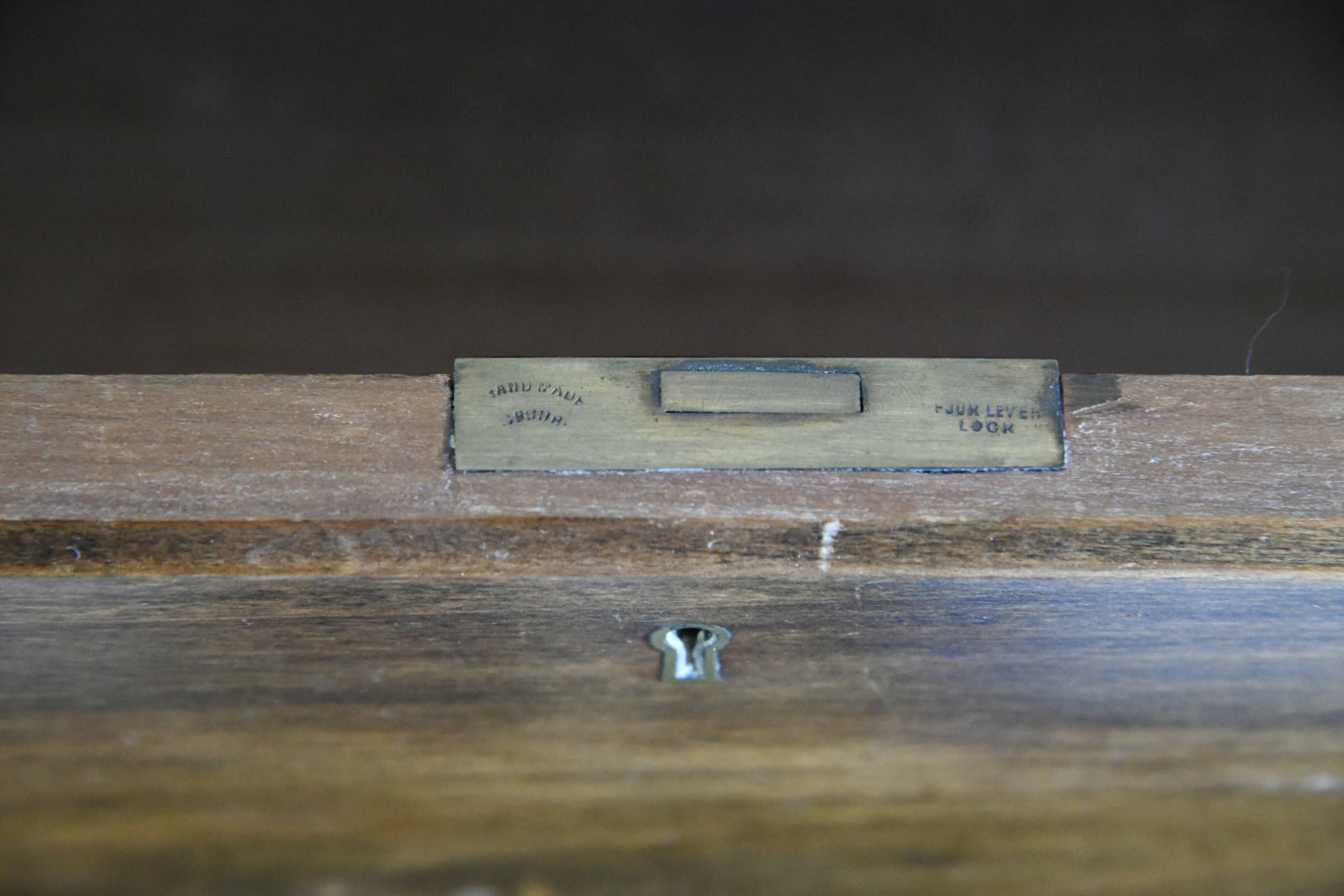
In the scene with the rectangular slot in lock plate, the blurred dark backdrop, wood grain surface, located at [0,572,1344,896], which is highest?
the blurred dark backdrop

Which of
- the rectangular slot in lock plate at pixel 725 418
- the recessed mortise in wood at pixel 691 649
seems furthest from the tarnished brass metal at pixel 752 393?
the recessed mortise in wood at pixel 691 649

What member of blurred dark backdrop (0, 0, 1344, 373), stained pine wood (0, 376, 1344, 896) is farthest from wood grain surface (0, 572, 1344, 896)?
blurred dark backdrop (0, 0, 1344, 373)

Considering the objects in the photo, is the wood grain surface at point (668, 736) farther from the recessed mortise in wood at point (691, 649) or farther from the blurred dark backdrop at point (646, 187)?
the blurred dark backdrop at point (646, 187)

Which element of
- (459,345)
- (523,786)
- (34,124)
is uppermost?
(34,124)

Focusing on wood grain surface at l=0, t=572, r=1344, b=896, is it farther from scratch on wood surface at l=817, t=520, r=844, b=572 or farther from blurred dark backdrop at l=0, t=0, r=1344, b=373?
blurred dark backdrop at l=0, t=0, r=1344, b=373

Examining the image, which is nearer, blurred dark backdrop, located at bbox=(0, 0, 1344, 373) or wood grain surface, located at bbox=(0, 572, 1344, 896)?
wood grain surface, located at bbox=(0, 572, 1344, 896)

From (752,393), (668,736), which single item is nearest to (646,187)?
(752,393)

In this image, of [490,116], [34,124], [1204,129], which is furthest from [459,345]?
[1204,129]

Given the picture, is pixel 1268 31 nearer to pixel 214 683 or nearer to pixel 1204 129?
pixel 1204 129
